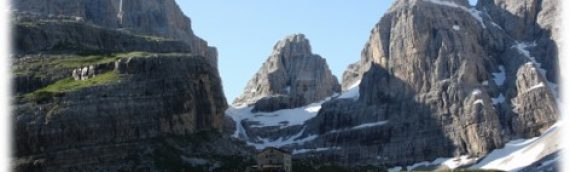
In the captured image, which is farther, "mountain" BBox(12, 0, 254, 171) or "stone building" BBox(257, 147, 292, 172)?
"stone building" BBox(257, 147, 292, 172)

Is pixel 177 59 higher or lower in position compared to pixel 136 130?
higher

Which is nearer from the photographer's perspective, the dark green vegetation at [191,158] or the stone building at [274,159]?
the dark green vegetation at [191,158]

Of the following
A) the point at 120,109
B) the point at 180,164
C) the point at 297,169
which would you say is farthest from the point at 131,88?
the point at 297,169

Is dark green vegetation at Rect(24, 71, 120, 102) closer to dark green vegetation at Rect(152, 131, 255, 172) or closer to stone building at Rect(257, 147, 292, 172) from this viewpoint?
dark green vegetation at Rect(152, 131, 255, 172)

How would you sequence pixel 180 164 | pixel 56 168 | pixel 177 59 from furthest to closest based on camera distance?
pixel 177 59 → pixel 180 164 → pixel 56 168

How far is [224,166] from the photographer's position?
171 m

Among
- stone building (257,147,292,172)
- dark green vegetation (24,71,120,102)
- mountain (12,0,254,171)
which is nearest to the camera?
mountain (12,0,254,171)

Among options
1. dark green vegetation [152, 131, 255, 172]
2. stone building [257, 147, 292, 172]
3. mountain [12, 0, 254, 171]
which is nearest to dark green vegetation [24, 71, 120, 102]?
mountain [12, 0, 254, 171]

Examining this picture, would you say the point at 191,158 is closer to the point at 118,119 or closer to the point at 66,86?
the point at 118,119

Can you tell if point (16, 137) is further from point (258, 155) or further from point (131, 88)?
point (258, 155)

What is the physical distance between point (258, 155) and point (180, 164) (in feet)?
71.9

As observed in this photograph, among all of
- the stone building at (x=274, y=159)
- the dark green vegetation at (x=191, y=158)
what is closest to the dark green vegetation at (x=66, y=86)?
the dark green vegetation at (x=191, y=158)

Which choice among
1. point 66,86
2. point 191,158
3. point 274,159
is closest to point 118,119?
point 66,86

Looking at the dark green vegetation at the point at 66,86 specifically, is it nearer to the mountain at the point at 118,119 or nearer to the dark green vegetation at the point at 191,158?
the mountain at the point at 118,119
